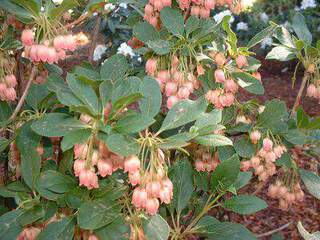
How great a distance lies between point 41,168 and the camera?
1.64 metres

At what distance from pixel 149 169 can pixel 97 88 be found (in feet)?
0.84

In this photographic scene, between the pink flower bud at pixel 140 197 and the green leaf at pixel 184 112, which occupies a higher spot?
the green leaf at pixel 184 112

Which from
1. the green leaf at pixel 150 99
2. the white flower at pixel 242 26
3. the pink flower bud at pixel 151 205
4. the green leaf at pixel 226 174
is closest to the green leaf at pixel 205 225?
the green leaf at pixel 226 174

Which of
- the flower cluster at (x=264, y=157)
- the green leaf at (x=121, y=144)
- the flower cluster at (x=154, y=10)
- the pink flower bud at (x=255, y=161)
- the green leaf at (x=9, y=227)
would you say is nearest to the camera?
the green leaf at (x=121, y=144)

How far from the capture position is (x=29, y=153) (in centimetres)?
150

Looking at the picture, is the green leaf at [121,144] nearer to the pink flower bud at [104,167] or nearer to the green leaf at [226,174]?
the pink flower bud at [104,167]

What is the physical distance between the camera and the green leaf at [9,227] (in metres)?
1.44

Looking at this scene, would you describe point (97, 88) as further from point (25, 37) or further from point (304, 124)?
point (304, 124)

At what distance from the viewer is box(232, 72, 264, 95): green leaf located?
1675mm

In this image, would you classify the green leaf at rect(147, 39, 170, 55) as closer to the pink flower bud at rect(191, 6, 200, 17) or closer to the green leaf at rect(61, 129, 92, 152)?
the pink flower bud at rect(191, 6, 200, 17)

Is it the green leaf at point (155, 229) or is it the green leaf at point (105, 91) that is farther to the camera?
the green leaf at point (155, 229)

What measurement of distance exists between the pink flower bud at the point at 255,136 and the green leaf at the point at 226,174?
0.28 m

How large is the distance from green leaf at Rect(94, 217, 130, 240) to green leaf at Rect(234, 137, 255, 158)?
0.62 m

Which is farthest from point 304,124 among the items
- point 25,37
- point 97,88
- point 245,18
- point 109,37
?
point 245,18
